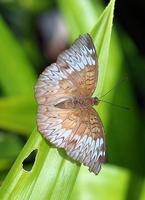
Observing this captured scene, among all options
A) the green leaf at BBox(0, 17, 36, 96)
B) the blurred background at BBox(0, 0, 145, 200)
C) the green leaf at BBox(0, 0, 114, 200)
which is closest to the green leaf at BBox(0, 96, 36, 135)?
the blurred background at BBox(0, 0, 145, 200)

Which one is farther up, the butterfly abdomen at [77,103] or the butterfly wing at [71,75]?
the butterfly wing at [71,75]

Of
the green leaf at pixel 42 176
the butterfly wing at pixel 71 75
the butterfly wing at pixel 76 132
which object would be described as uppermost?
the butterfly wing at pixel 71 75

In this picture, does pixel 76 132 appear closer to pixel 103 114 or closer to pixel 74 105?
pixel 74 105

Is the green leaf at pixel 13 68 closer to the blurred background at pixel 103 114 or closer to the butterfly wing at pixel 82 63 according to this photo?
the blurred background at pixel 103 114

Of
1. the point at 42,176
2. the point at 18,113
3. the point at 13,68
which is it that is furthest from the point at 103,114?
the point at 42,176

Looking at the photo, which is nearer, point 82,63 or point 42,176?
point 42,176

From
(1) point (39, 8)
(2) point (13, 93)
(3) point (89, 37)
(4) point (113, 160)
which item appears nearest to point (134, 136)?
(4) point (113, 160)

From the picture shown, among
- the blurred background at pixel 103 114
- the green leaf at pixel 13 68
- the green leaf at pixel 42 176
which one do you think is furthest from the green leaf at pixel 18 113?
the green leaf at pixel 42 176
